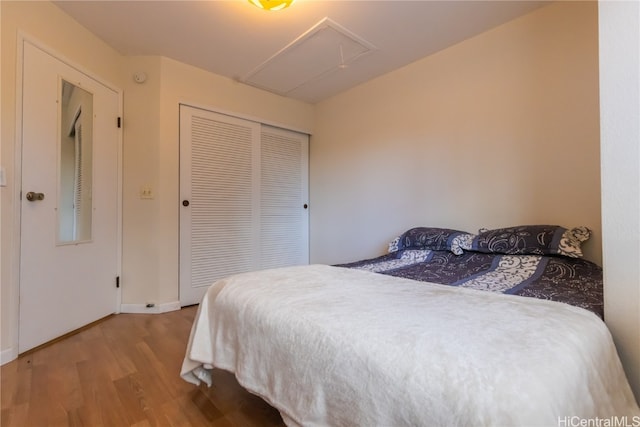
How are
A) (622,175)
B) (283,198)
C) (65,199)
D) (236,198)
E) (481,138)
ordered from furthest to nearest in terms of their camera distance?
1. (283,198)
2. (236,198)
3. (481,138)
4. (65,199)
5. (622,175)

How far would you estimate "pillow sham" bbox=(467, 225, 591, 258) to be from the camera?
1579mm

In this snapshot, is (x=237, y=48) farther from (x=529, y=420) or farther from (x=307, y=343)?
(x=529, y=420)

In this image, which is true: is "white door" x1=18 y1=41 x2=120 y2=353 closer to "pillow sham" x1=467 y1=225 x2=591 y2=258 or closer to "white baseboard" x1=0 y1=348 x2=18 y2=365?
"white baseboard" x1=0 y1=348 x2=18 y2=365

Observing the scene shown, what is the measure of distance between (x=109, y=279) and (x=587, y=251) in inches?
137

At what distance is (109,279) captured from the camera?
243 cm

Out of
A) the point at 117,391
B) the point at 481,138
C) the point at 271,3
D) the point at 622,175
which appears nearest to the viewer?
the point at 622,175

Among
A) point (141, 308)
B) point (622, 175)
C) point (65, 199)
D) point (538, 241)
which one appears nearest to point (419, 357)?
point (622, 175)

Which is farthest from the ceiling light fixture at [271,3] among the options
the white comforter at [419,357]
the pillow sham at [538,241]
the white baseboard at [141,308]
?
the white baseboard at [141,308]

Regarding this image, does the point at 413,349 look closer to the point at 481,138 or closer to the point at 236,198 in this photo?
the point at 481,138

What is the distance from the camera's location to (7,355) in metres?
1.65

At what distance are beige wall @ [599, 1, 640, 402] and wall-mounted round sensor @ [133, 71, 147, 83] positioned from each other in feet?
9.75

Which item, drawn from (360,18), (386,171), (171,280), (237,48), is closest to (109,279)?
Answer: (171,280)

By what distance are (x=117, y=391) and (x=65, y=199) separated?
4.76ft

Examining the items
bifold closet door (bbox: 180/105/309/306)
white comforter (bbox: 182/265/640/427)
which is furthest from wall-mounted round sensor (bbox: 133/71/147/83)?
white comforter (bbox: 182/265/640/427)
